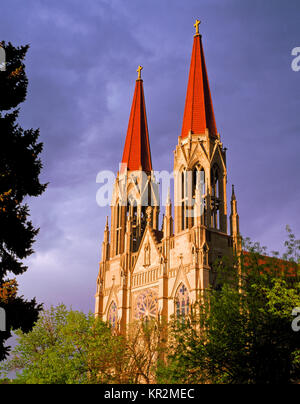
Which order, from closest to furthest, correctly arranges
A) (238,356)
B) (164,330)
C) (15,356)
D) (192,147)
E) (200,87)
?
(238,356)
(164,330)
(15,356)
(192,147)
(200,87)

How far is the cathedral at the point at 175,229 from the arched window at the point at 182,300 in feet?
0.26

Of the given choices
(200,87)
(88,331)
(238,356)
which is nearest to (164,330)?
(88,331)

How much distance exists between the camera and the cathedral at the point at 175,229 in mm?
39938

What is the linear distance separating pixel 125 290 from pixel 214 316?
2451 cm

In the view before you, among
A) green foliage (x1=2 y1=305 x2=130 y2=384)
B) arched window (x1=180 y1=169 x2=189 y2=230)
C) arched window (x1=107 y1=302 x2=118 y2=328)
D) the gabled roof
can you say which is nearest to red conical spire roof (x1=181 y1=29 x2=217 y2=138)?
arched window (x1=180 y1=169 x2=189 y2=230)

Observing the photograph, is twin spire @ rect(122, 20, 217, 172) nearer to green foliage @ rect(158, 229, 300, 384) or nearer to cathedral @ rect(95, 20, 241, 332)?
cathedral @ rect(95, 20, 241, 332)

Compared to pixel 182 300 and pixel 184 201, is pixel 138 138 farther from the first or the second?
pixel 182 300

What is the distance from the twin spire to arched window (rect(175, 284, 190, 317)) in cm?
1504

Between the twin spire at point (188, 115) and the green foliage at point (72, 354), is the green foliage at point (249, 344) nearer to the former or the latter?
the green foliage at point (72, 354)

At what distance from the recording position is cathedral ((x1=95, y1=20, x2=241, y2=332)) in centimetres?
3994

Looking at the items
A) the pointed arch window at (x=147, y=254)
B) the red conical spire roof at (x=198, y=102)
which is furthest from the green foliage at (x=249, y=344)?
the red conical spire roof at (x=198, y=102)

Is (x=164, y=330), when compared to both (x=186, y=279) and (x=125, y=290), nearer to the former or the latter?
(x=186, y=279)

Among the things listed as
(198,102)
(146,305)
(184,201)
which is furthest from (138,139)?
(146,305)
